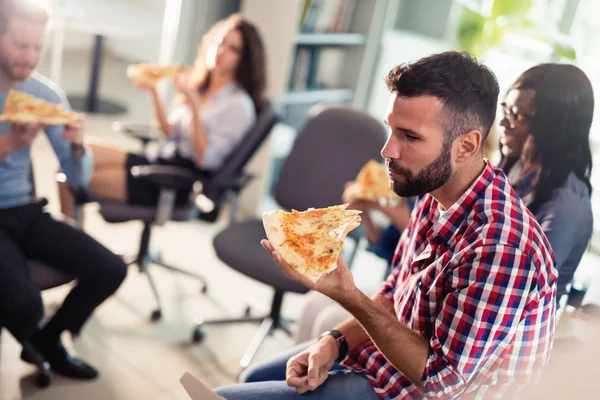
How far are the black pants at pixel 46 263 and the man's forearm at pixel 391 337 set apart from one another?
1.21 meters

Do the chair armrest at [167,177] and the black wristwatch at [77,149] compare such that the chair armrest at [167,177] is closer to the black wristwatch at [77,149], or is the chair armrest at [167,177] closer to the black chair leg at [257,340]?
the black wristwatch at [77,149]

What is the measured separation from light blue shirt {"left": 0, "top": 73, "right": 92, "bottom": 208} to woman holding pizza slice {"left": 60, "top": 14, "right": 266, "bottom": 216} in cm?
31

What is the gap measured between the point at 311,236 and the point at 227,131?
5.34ft

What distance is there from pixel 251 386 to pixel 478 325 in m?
0.61

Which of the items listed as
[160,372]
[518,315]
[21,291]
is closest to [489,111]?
[518,315]

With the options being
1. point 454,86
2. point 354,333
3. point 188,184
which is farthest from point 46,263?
point 454,86

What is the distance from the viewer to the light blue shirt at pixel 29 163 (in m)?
2.31

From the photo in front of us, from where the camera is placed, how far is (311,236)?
149 centimetres

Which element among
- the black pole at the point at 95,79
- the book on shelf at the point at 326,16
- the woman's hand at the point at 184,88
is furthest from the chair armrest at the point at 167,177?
the black pole at the point at 95,79

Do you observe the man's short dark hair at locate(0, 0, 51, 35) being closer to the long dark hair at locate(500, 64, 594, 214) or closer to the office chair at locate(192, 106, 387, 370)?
the office chair at locate(192, 106, 387, 370)

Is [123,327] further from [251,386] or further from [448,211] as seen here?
[448,211]

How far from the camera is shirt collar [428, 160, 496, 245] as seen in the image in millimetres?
1499

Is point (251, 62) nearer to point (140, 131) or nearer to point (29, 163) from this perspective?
point (140, 131)

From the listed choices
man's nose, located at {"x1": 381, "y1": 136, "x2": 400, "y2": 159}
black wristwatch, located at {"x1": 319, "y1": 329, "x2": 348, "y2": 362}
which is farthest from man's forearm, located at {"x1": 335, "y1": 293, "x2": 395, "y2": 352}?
man's nose, located at {"x1": 381, "y1": 136, "x2": 400, "y2": 159}
